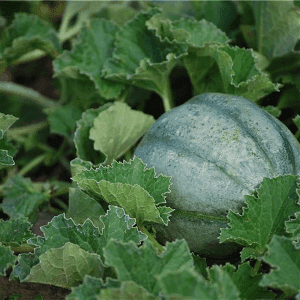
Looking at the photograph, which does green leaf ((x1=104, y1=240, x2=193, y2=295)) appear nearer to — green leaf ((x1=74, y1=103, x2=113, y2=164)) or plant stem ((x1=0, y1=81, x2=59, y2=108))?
green leaf ((x1=74, y1=103, x2=113, y2=164))

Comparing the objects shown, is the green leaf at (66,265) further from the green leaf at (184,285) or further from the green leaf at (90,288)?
the green leaf at (184,285)

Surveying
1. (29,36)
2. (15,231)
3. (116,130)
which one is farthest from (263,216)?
(29,36)

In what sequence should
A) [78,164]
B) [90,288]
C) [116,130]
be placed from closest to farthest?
[90,288], [78,164], [116,130]

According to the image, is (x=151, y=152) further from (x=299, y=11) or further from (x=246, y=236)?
(x=299, y=11)

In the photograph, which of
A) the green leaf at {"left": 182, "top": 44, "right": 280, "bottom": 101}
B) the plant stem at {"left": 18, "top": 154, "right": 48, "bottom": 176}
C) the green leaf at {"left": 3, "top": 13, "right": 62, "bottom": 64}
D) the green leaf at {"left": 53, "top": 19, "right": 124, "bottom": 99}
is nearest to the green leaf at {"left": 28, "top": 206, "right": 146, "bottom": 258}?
the green leaf at {"left": 182, "top": 44, "right": 280, "bottom": 101}

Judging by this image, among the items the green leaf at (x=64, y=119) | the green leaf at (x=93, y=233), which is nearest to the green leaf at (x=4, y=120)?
the green leaf at (x=93, y=233)

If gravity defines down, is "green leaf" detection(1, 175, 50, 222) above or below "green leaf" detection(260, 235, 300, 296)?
below

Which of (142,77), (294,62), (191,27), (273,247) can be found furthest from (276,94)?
(273,247)

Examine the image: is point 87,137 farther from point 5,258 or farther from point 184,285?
point 184,285
